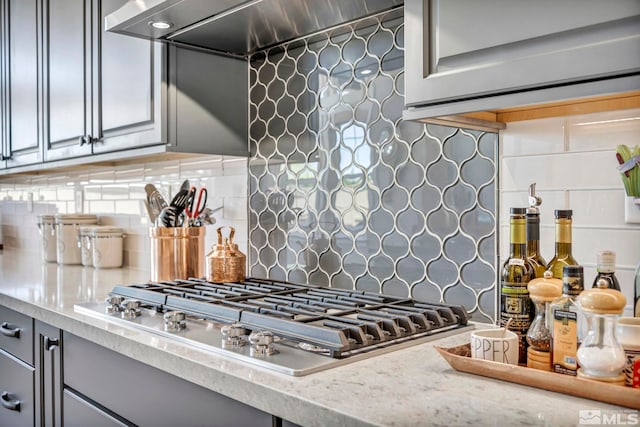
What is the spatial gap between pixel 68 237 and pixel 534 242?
236 centimetres

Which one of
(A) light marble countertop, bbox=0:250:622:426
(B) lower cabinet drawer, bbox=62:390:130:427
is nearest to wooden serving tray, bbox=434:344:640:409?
(A) light marble countertop, bbox=0:250:622:426

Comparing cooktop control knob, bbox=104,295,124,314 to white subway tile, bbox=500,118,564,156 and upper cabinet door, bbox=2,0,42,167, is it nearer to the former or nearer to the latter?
white subway tile, bbox=500,118,564,156

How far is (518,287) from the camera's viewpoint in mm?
1023

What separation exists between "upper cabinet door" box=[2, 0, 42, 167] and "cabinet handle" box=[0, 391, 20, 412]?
42.2 inches

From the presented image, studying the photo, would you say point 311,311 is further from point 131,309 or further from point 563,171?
point 563,171

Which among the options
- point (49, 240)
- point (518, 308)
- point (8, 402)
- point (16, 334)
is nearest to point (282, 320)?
point (518, 308)

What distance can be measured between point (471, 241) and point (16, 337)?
4.79 feet

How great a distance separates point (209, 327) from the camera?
1270 mm

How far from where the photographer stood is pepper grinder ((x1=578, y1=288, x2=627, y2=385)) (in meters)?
0.82

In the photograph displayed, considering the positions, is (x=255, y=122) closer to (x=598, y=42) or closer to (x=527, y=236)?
(x=527, y=236)

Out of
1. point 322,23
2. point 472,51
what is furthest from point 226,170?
point 472,51

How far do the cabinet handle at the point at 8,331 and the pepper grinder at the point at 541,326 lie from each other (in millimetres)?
1590

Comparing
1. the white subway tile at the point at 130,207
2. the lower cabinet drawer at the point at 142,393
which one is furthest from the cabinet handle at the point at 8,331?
the white subway tile at the point at 130,207

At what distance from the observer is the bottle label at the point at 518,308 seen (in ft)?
3.36
